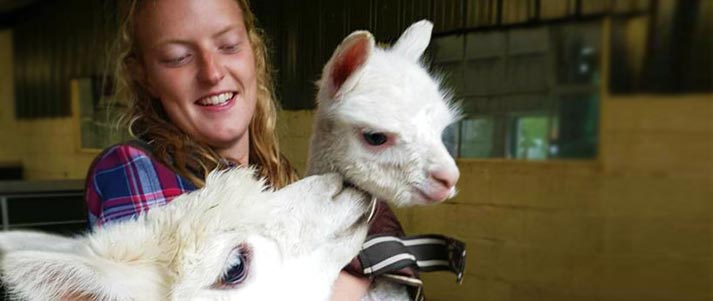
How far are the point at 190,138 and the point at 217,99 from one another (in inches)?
3.5

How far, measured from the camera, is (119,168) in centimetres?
93

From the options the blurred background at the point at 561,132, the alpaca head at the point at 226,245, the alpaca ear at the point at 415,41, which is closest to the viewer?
the blurred background at the point at 561,132

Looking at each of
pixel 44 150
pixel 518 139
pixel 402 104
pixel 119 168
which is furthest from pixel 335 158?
pixel 44 150

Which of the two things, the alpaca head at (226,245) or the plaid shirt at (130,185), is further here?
the plaid shirt at (130,185)

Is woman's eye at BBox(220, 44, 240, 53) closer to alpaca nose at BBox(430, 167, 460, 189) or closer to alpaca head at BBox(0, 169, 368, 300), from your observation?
alpaca head at BBox(0, 169, 368, 300)

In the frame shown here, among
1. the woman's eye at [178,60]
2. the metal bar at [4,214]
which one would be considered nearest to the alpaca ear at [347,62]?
the woman's eye at [178,60]

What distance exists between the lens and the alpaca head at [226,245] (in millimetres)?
709

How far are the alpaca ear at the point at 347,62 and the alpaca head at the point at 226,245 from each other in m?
0.14

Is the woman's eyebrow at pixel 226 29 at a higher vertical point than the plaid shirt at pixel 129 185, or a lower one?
higher

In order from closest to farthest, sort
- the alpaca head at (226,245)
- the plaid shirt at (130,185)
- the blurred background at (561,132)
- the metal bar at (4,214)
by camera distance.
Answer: the blurred background at (561,132), the alpaca head at (226,245), the plaid shirt at (130,185), the metal bar at (4,214)


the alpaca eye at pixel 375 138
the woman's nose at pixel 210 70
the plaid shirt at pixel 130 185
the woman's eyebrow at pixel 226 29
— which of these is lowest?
the plaid shirt at pixel 130 185

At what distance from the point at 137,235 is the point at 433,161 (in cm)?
40

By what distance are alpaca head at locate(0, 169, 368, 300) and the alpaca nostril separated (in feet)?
0.36

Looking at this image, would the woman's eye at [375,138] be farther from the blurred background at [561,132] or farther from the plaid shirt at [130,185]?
the plaid shirt at [130,185]
